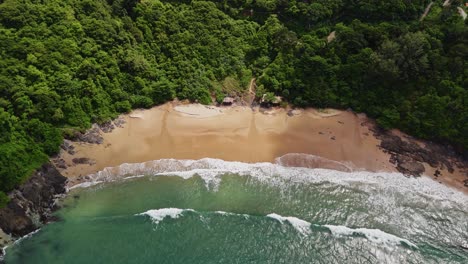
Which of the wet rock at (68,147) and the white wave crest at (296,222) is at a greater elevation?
the wet rock at (68,147)

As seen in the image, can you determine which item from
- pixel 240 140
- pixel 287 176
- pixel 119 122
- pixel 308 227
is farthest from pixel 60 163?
pixel 308 227

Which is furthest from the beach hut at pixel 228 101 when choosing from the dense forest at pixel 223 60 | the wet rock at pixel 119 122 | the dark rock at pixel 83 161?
the dark rock at pixel 83 161

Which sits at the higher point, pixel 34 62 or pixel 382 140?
pixel 34 62

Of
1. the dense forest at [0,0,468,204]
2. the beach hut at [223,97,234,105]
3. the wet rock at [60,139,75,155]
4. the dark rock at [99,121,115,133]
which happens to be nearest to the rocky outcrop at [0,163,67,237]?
the dense forest at [0,0,468,204]

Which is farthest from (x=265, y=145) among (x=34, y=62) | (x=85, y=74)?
(x=34, y=62)

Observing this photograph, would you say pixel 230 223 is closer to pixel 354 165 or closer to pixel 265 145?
pixel 265 145

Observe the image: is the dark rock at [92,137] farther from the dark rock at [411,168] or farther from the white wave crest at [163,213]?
the dark rock at [411,168]
